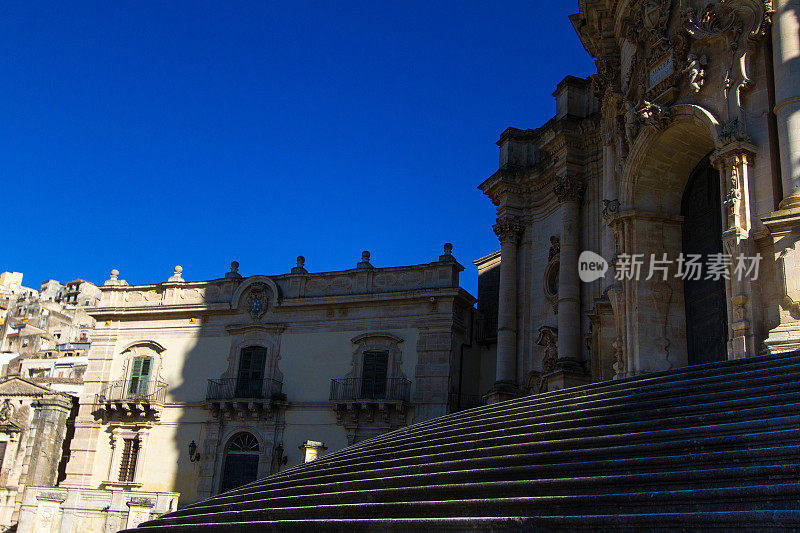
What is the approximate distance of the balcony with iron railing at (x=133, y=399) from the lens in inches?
1209

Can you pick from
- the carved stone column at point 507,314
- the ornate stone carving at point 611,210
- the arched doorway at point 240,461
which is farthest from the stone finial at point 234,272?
the ornate stone carving at point 611,210

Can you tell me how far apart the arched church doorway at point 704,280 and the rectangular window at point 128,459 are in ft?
70.6

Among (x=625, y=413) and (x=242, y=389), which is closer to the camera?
(x=625, y=413)

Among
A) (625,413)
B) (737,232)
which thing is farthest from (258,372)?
(625,413)

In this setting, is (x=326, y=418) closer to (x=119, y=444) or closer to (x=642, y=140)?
(x=119, y=444)

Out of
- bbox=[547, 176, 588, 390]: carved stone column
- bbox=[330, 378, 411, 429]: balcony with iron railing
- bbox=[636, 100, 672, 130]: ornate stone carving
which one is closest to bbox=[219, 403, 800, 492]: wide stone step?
bbox=[636, 100, 672, 130]: ornate stone carving

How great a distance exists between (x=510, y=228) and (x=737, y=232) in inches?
451

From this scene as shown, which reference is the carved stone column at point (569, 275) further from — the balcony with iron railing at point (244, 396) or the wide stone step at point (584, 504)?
the wide stone step at point (584, 504)

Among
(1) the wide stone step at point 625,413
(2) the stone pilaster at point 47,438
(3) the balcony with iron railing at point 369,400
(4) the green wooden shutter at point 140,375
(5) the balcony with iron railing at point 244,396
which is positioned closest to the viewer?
(1) the wide stone step at point 625,413

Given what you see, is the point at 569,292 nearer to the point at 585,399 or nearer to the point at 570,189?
the point at 570,189

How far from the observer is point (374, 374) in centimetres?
2850

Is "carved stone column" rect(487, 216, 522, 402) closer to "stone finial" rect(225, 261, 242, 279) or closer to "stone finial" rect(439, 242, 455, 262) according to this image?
"stone finial" rect(439, 242, 455, 262)

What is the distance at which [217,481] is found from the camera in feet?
95.4

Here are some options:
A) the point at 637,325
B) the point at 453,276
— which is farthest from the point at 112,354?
the point at 637,325
